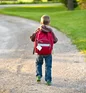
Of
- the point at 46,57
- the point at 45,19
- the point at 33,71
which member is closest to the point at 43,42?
the point at 46,57

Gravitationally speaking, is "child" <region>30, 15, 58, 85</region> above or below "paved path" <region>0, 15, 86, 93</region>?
above

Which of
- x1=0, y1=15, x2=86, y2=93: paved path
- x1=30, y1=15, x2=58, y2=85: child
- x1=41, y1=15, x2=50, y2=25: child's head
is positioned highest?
x1=41, y1=15, x2=50, y2=25: child's head

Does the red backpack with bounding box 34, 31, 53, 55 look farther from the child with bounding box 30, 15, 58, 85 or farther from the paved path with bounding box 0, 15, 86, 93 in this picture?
the paved path with bounding box 0, 15, 86, 93

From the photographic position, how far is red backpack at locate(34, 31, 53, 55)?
7859 millimetres

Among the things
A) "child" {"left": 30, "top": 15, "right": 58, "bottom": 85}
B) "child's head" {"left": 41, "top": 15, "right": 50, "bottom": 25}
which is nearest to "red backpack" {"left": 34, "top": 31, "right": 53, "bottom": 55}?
"child" {"left": 30, "top": 15, "right": 58, "bottom": 85}

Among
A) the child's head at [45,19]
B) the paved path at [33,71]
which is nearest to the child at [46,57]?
the child's head at [45,19]

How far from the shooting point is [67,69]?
30.9 ft

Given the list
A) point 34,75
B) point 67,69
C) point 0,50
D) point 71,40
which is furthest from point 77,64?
point 71,40

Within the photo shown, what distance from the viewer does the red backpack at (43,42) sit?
7.86 meters

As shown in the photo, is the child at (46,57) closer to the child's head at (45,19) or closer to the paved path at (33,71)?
the child's head at (45,19)

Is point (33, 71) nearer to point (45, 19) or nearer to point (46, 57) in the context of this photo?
point (46, 57)

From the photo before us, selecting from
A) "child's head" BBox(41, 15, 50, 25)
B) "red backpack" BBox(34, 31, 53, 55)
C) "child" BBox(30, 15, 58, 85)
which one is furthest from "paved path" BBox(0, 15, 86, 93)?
"child's head" BBox(41, 15, 50, 25)

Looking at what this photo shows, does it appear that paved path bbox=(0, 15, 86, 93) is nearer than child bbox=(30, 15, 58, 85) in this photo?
Yes

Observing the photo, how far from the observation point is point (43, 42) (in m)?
7.88
